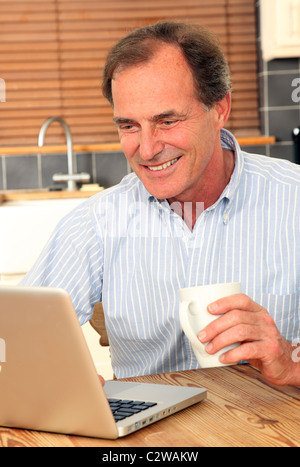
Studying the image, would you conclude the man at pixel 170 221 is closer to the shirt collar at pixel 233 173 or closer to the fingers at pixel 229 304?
the shirt collar at pixel 233 173

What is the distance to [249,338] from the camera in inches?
34.4

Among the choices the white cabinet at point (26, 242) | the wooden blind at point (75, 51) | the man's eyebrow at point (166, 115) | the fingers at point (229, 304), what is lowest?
the white cabinet at point (26, 242)

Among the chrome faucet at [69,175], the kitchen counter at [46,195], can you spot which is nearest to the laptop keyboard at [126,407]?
the kitchen counter at [46,195]

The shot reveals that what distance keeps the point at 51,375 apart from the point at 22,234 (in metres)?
1.82

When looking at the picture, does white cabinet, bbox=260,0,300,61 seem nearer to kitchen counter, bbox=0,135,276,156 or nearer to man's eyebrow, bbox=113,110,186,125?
kitchen counter, bbox=0,135,276,156

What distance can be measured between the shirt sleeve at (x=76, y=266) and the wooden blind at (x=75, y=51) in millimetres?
1877

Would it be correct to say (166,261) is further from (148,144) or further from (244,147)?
(244,147)

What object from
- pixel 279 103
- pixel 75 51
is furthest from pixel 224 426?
pixel 75 51

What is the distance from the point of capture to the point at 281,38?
2.92m

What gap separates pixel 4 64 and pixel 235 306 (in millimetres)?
2548

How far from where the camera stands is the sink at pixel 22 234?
8.20 feet

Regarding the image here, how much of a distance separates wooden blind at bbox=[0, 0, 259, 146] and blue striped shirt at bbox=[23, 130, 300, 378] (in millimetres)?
Answer: 1872
